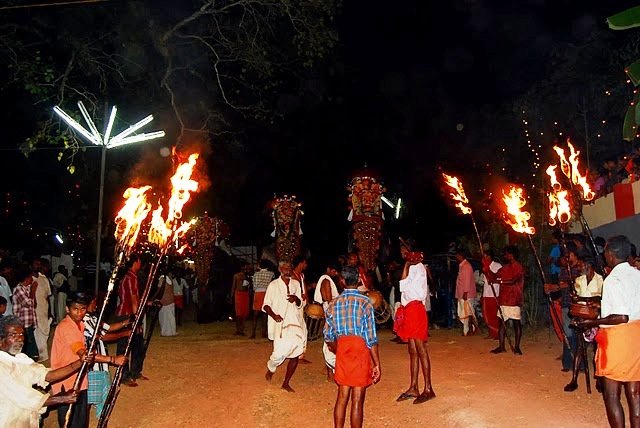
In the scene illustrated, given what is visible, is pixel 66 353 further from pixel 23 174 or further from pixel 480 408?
pixel 23 174

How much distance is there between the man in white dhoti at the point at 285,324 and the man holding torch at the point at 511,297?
14.1ft

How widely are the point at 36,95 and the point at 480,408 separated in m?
11.7

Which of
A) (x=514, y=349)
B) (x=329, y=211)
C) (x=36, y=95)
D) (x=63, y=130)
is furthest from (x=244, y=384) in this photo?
(x=329, y=211)

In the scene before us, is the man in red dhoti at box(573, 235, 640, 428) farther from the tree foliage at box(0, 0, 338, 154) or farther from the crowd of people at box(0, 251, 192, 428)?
the tree foliage at box(0, 0, 338, 154)

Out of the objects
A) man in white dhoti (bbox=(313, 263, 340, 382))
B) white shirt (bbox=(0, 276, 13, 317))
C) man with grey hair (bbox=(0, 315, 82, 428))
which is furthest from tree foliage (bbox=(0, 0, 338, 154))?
man with grey hair (bbox=(0, 315, 82, 428))

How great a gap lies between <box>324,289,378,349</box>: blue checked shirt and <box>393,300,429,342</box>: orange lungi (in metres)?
1.95

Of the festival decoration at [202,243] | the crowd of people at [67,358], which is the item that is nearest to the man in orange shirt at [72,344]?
the crowd of people at [67,358]

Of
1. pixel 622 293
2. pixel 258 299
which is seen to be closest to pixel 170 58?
pixel 258 299

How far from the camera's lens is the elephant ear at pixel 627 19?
597 centimetres

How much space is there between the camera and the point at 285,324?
398 inches

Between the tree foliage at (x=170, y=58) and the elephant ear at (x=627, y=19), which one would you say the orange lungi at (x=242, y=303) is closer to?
the tree foliage at (x=170, y=58)

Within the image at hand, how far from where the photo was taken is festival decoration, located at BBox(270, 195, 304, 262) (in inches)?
758

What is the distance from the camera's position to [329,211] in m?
28.0

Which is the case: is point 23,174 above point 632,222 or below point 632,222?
above
